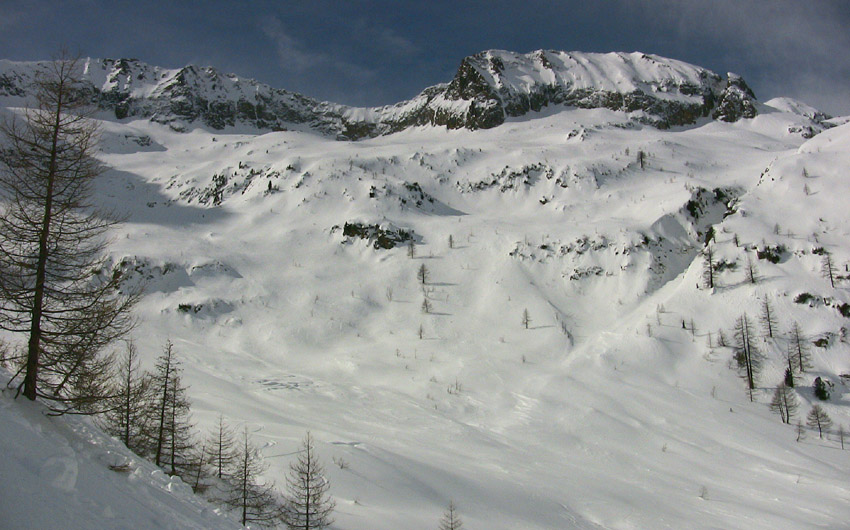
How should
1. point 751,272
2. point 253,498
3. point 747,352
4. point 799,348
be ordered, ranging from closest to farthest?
point 253,498, point 799,348, point 747,352, point 751,272

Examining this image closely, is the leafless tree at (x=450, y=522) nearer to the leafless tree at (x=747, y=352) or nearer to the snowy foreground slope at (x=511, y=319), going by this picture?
the snowy foreground slope at (x=511, y=319)

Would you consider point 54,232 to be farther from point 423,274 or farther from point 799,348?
point 799,348

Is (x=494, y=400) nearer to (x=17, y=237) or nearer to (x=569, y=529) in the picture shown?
(x=569, y=529)

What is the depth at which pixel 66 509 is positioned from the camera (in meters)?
5.17

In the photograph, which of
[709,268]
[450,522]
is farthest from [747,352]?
[450,522]

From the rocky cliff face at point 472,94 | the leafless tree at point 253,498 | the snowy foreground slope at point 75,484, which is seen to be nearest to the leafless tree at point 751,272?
the leafless tree at point 253,498

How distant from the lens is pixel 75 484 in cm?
583

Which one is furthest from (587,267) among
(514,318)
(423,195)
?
(423,195)

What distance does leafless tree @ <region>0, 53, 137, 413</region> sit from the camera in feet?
28.6

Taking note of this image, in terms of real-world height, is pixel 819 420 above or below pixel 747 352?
below

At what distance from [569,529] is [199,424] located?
15546 millimetres

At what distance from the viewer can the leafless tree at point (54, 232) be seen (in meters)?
8.70

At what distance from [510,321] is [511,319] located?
0.88 feet

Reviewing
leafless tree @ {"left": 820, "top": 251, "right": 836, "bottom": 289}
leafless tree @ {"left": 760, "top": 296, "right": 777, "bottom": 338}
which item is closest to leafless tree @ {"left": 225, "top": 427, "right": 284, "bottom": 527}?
leafless tree @ {"left": 760, "top": 296, "right": 777, "bottom": 338}
